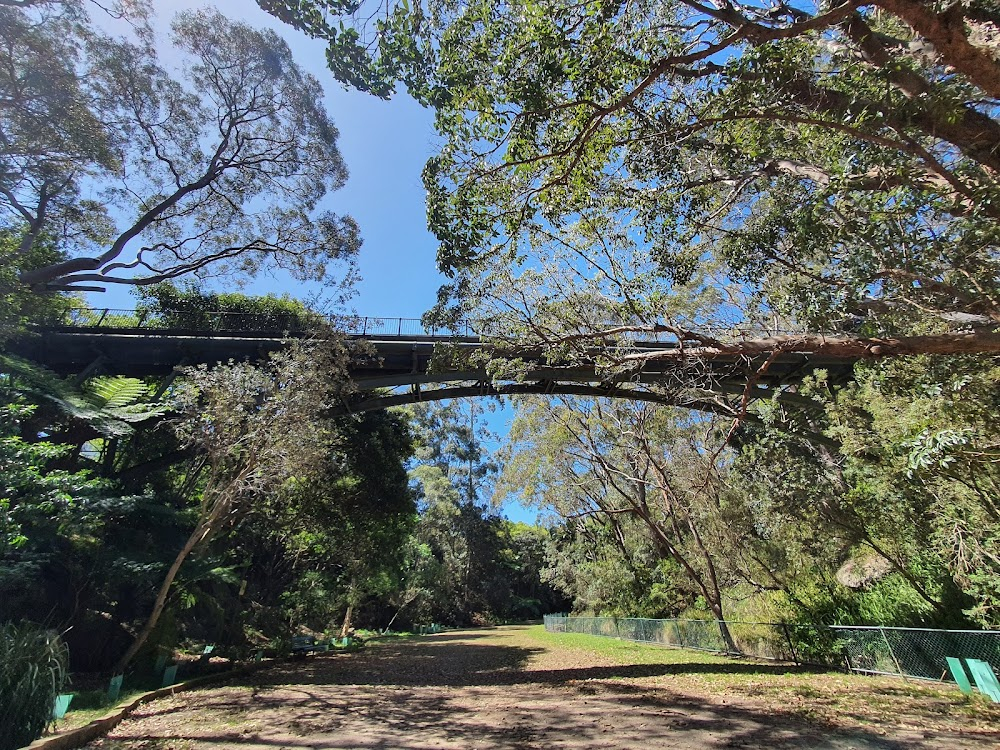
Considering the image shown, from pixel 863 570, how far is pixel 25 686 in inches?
671

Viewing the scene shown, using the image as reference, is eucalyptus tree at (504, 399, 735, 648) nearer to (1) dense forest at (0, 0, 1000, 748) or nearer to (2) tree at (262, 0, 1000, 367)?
(1) dense forest at (0, 0, 1000, 748)

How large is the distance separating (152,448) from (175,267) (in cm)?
616

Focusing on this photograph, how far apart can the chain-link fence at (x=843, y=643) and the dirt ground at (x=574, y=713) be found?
1.87ft

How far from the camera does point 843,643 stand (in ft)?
37.6

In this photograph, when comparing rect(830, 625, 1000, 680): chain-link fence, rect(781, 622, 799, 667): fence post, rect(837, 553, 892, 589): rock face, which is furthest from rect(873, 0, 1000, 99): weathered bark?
rect(781, 622, 799, 667): fence post

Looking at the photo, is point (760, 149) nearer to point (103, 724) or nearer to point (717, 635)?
point (103, 724)

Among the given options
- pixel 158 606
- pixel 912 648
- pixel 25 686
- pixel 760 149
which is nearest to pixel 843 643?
pixel 912 648

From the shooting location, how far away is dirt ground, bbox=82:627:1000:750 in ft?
20.9

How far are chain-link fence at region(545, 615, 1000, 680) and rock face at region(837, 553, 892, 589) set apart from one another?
2139 mm

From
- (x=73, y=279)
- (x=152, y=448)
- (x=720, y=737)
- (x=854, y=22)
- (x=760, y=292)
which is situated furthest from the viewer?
(x=152, y=448)

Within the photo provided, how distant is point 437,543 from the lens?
1757 inches

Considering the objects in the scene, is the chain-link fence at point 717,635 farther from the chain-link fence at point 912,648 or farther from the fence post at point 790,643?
the chain-link fence at point 912,648

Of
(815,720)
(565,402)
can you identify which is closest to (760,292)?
(815,720)

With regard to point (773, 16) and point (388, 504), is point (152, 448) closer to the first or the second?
point (388, 504)
